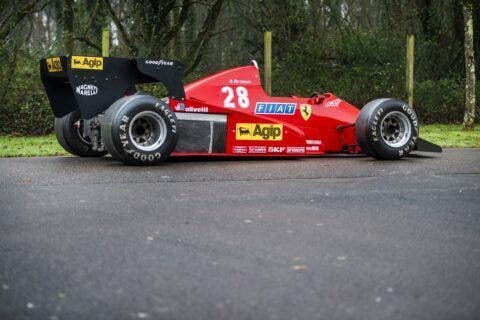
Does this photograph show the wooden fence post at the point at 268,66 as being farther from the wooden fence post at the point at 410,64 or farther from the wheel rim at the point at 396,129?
the wheel rim at the point at 396,129

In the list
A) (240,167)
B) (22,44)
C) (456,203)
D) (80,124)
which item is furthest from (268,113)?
(22,44)

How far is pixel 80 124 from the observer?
36.4 ft

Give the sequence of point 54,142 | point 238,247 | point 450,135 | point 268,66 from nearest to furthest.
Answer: point 238,247
point 54,142
point 268,66
point 450,135

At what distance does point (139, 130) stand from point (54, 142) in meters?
4.11

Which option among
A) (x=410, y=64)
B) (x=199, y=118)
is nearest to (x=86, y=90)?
(x=199, y=118)

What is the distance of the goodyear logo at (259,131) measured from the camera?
1058 centimetres

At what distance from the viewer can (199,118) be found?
34.1 ft

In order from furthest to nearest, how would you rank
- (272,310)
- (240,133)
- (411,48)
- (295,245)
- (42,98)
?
(411,48), (42,98), (240,133), (295,245), (272,310)

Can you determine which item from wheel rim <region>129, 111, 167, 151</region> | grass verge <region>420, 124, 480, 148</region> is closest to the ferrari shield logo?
wheel rim <region>129, 111, 167, 151</region>

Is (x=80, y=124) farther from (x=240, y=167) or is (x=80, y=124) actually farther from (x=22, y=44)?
(x=22, y=44)

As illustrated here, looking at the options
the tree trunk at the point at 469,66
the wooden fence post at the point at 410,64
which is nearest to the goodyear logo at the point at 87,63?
the wooden fence post at the point at 410,64

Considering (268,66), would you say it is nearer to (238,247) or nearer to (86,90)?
(86,90)

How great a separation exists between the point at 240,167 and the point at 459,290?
235 inches

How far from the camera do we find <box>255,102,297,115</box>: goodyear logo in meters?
10.7
